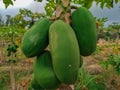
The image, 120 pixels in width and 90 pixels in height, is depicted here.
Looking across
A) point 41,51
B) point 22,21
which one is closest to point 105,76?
point 22,21

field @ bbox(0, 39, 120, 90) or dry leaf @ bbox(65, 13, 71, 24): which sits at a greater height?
dry leaf @ bbox(65, 13, 71, 24)

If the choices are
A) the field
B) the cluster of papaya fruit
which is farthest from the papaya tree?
the field

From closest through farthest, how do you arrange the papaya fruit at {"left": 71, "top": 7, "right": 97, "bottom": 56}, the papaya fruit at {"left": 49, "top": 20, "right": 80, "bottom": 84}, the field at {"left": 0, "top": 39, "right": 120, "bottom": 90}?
the papaya fruit at {"left": 49, "top": 20, "right": 80, "bottom": 84} → the papaya fruit at {"left": 71, "top": 7, "right": 97, "bottom": 56} → the field at {"left": 0, "top": 39, "right": 120, "bottom": 90}

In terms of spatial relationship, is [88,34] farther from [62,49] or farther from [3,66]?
[3,66]

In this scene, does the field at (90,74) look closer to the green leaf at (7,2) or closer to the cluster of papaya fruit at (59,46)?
the green leaf at (7,2)

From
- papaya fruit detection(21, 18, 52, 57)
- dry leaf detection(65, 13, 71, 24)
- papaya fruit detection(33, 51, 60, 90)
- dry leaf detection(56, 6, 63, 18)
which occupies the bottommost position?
papaya fruit detection(33, 51, 60, 90)

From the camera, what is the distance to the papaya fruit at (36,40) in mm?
1560

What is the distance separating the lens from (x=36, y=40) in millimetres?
1563

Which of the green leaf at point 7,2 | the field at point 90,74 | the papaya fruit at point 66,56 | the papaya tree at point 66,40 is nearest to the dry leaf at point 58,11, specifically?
the papaya tree at point 66,40

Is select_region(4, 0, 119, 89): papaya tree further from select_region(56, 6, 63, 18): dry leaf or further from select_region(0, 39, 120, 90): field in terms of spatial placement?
select_region(0, 39, 120, 90): field

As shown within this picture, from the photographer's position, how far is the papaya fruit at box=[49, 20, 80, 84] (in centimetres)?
139

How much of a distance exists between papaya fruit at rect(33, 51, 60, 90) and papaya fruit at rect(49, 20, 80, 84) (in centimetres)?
5

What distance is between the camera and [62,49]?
1.40 metres

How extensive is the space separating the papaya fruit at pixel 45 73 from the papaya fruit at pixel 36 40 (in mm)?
36
